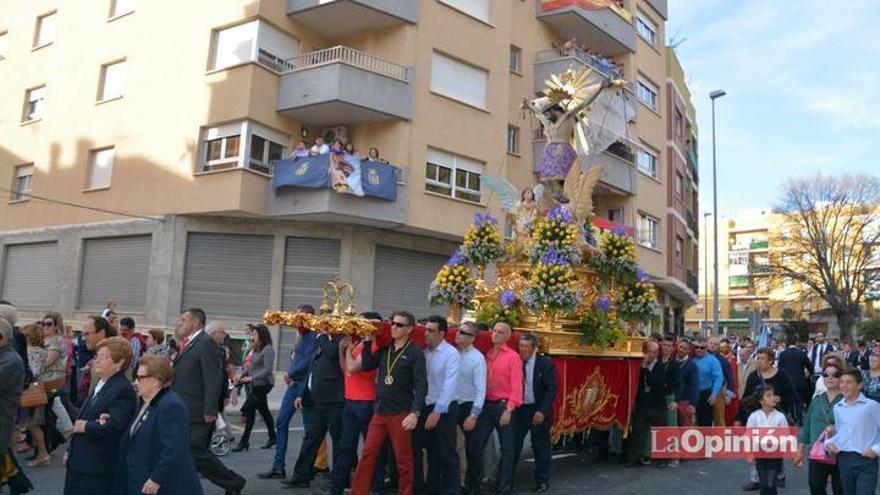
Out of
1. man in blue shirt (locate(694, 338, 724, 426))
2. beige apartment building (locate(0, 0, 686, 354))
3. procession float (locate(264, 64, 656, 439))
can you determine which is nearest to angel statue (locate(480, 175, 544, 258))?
procession float (locate(264, 64, 656, 439))

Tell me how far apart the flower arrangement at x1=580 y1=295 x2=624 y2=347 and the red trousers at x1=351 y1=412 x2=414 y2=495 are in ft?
11.9

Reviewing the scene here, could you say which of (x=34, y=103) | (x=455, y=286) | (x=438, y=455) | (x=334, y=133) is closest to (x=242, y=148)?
(x=334, y=133)

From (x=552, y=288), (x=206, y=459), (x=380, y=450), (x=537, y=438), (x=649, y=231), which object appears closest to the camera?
(x=206, y=459)

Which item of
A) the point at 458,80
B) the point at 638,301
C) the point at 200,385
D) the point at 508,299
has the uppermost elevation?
the point at 458,80

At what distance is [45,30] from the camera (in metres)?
26.6

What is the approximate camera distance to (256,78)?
20266 millimetres

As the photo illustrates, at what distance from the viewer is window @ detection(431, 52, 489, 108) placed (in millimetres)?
22344

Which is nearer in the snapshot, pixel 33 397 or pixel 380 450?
pixel 380 450

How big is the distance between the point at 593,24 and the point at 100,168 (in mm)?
18595

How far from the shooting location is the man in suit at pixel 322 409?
8.03 m

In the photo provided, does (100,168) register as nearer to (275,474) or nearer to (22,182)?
(22,182)

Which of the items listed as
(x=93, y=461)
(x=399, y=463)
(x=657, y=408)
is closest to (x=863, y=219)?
(x=657, y=408)

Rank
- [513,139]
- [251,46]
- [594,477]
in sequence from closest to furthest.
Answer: [594,477], [251,46], [513,139]

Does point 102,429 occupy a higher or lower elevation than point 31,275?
lower
